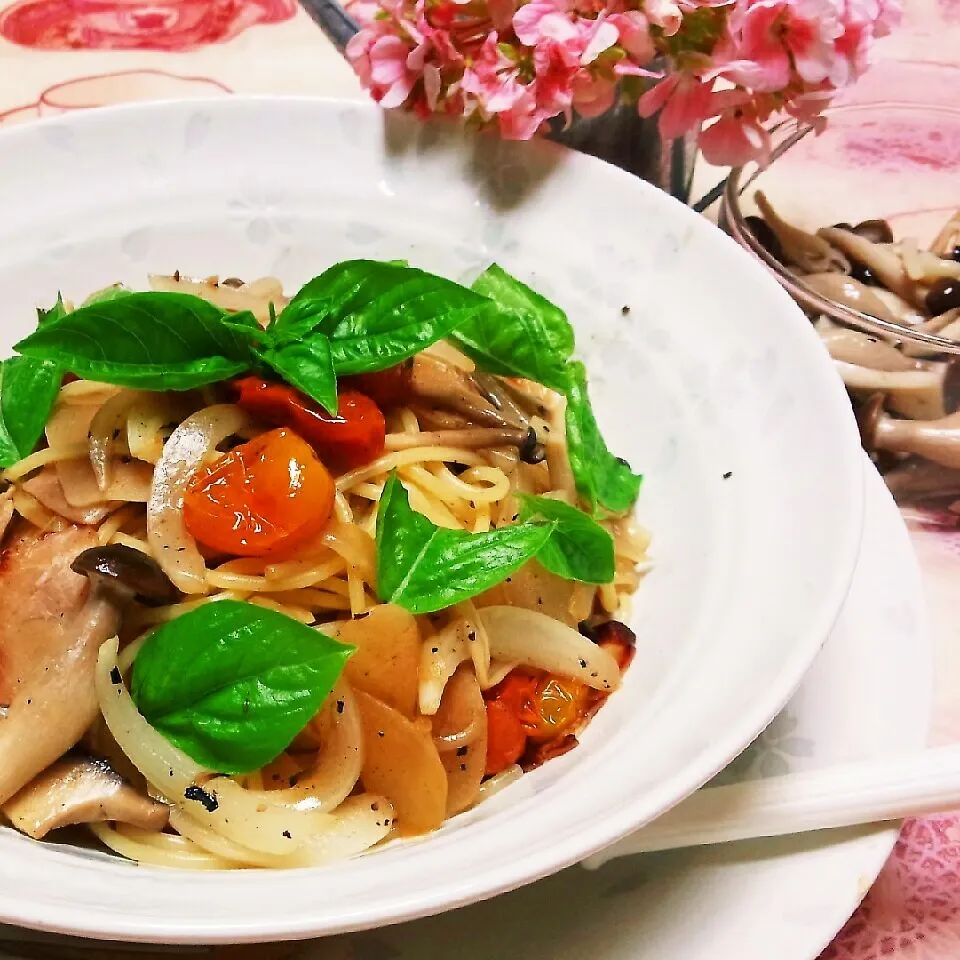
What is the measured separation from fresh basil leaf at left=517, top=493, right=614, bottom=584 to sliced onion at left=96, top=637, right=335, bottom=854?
0.58 meters

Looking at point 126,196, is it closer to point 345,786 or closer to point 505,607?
point 505,607

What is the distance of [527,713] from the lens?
1748 mm

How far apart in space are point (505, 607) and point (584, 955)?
0.57 m

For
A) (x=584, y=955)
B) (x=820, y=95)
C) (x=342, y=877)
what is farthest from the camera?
(x=820, y=95)

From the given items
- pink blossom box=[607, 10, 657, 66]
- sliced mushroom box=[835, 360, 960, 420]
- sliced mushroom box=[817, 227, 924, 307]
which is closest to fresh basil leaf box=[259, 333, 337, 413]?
pink blossom box=[607, 10, 657, 66]

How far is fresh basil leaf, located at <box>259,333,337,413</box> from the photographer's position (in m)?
1.55

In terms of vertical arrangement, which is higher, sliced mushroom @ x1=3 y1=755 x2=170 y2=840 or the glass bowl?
the glass bowl

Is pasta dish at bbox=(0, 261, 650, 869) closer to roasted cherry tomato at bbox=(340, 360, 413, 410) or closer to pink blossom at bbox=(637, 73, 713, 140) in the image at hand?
roasted cherry tomato at bbox=(340, 360, 413, 410)

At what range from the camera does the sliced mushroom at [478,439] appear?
71.9 inches

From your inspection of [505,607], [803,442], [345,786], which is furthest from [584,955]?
[803,442]

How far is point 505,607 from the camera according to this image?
175 cm

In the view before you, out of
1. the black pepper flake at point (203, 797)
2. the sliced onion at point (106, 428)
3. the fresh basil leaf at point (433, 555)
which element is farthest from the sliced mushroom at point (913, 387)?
the black pepper flake at point (203, 797)

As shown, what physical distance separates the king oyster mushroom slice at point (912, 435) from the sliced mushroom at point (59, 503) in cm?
177

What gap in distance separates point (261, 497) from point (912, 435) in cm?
166
